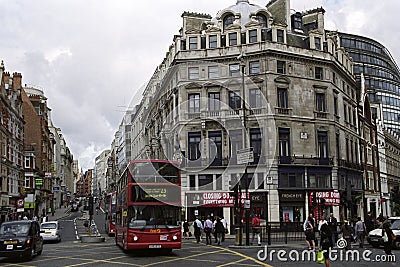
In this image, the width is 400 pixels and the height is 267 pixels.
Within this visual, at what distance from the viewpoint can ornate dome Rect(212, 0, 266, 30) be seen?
5062 cm

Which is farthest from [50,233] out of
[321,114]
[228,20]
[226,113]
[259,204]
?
[321,114]

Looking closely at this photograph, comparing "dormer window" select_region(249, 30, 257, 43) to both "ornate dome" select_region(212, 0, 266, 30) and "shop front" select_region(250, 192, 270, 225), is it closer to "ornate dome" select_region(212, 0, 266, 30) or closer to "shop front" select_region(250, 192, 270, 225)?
"ornate dome" select_region(212, 0, 266, 30)

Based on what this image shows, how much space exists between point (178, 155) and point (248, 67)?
10.9 metres

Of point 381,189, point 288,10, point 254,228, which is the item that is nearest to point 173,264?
point 254,228

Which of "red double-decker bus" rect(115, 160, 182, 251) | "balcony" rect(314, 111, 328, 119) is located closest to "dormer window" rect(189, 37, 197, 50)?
"balcony" rect(314, 111, 328, 119)

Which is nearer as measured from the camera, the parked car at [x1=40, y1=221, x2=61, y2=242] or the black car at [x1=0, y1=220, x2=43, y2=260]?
the black car at [x1=0, y1=220, x2=43, y2=260]

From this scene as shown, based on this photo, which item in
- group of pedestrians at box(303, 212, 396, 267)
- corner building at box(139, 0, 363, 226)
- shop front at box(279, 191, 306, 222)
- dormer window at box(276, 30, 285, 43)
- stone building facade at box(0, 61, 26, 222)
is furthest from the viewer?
stone building facade at box(0, 61, 26, 222)

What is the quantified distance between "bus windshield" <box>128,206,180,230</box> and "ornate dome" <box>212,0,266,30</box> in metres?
32.6

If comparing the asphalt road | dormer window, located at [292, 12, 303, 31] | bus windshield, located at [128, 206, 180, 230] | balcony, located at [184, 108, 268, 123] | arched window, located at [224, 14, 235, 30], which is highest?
dormer window, located at [292, 12, 303, 31]

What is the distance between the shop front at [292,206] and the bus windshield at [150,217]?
985 inches

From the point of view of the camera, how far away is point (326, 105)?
49969 millimetres

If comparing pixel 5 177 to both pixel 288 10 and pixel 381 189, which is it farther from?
pixel 381 189

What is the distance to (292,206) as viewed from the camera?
4612 centimetres

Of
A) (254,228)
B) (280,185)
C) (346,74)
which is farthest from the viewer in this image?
(346,74)
